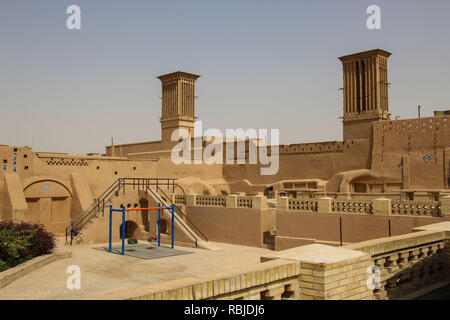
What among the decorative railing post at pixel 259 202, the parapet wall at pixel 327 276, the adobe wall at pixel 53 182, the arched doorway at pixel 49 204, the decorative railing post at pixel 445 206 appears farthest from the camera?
the arched doorway at pixel 49 204

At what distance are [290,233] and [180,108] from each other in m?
27.6

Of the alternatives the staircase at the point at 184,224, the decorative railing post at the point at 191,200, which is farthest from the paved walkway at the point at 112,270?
the decorative railing post at the point at 191,200

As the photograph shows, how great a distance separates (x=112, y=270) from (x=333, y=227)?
8.89 m

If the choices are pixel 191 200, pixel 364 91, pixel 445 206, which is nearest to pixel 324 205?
pixel 445 206

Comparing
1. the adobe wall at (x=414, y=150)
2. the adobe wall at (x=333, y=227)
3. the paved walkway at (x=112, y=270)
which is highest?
the adobe wall at (x=414, y=150)

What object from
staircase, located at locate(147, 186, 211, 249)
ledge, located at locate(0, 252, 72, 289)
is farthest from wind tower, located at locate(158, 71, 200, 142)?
ledge, located at locate(0, 252, 72, 289)

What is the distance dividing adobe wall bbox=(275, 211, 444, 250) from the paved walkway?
1.49 m

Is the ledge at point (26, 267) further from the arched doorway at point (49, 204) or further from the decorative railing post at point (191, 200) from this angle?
the arched doorway at point (49, 204)

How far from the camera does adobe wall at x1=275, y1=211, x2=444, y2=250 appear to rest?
16.2 meters

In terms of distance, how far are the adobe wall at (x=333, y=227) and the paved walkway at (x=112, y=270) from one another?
149cm

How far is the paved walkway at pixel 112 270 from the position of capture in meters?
12.7

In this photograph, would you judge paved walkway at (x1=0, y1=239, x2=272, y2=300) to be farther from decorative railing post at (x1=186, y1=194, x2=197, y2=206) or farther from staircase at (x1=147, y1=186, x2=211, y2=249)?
decorative railing post at (x1=186, y1=194, x2=197, y2=206)

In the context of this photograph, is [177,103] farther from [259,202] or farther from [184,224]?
[259,202]

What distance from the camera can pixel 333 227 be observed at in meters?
18.2
